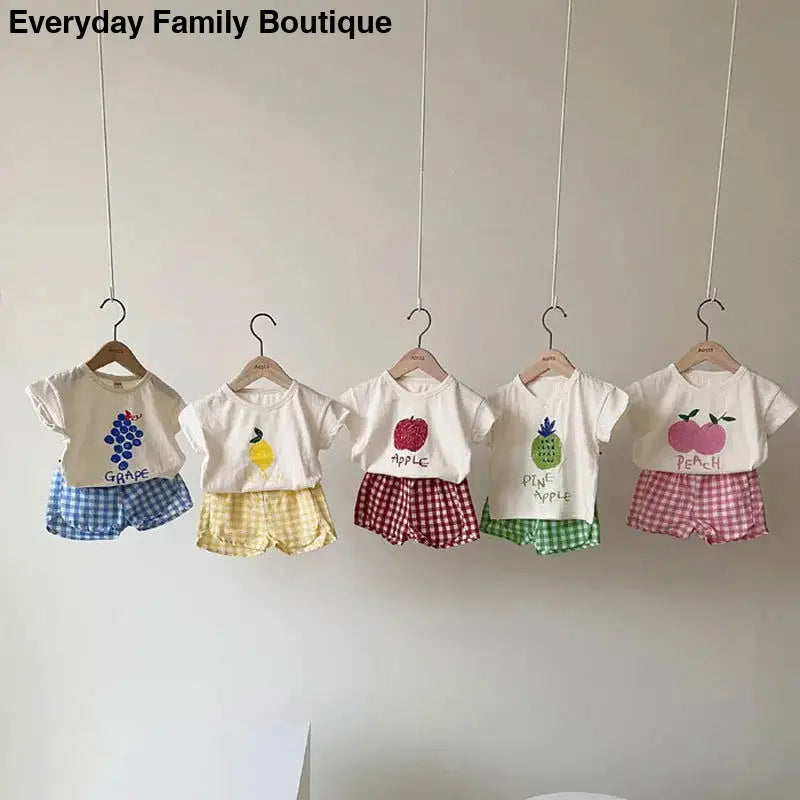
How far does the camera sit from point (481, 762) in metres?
1.80

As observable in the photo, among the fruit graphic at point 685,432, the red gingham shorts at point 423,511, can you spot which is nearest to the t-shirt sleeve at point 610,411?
the fruit graphic at point 685,432

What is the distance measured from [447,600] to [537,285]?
74 cm

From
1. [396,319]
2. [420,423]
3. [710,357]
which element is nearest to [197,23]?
[396,319]

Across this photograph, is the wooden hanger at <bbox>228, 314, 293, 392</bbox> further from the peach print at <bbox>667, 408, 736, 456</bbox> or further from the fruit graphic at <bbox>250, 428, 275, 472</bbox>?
the peach print at <bbox>667, 408, 736, 456</bbox>

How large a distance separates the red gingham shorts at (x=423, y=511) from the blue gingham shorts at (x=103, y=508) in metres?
0.39

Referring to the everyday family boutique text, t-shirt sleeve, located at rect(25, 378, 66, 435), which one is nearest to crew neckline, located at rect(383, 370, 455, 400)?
t-shirt sleeve, located at rect(25, 378, 66, 435)

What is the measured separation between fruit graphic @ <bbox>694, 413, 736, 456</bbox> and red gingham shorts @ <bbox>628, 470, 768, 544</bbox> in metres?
0.06

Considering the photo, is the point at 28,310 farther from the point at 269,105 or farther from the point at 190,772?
the point at 190,772

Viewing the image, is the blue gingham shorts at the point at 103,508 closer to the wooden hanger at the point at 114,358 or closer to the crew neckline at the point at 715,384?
the wooden hanger at the point at 114,358

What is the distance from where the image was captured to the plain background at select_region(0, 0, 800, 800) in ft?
5.18

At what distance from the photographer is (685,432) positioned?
4.48 feet

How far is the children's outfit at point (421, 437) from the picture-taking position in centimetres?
133

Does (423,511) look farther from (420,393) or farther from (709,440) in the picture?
(709,440)

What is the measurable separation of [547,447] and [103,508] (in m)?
0.79
